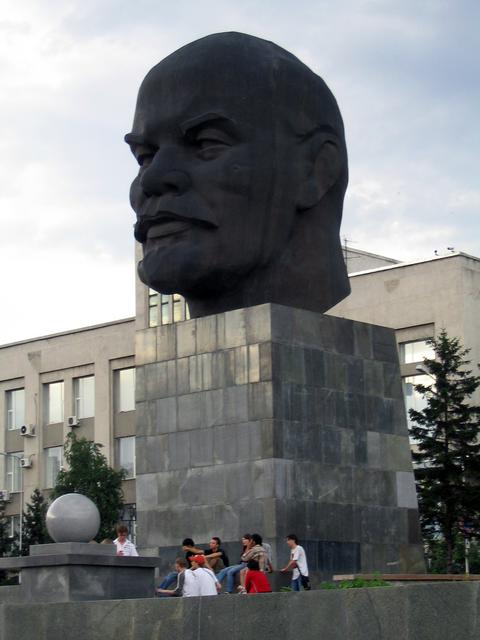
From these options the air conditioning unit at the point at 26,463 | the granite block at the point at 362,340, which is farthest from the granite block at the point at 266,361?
the air conditioning unit at the point at 26,463

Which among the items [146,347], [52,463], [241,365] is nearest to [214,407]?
[241,365]

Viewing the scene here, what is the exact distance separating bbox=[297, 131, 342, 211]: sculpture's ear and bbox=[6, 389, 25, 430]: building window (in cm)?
4462

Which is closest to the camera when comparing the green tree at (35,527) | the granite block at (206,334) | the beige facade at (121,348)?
the granite block at (206,334)

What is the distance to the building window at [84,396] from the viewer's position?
60.7m

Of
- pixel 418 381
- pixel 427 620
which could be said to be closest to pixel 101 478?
pixel 418 381

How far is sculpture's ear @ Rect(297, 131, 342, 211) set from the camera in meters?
20.4

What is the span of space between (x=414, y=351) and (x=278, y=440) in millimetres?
34975

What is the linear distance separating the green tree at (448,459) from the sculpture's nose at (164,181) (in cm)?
2185

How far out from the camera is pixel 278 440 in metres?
19.1

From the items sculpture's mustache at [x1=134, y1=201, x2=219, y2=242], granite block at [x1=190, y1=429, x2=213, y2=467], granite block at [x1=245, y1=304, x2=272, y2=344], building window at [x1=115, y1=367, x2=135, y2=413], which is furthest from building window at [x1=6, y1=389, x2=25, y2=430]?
granite block at [x1=245, y1=304, x2=272, y2=344]

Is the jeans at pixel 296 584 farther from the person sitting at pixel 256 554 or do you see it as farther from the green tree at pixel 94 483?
the green tree at pixel 94 483

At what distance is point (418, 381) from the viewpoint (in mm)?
52000

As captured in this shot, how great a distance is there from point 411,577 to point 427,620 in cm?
548

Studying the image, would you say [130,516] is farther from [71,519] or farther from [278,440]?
[71,519]
